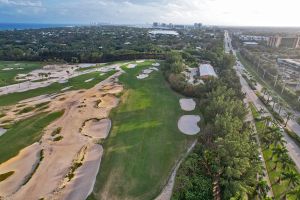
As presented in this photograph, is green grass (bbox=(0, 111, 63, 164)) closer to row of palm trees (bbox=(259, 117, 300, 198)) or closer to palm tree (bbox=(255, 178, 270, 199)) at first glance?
palm tree (bbox=(255, 178, 270, 199))

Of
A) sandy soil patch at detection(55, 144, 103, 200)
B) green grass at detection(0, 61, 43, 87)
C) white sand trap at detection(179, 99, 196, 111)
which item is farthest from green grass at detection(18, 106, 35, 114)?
white sand trap at detection(179, 99, 196, 111)

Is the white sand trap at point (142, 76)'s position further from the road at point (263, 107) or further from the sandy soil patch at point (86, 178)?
the sandy soil patch at point (86, 178)

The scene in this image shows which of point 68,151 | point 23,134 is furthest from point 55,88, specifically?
point 68,151

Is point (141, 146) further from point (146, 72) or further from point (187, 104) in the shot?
point (146, 72)

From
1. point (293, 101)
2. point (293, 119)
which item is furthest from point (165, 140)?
point (293, 101)

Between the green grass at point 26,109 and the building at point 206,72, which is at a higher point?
the building at point 206,72

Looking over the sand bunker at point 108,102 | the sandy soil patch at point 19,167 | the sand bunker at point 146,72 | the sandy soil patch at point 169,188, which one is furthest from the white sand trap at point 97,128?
the sand bunker at point 146,72
